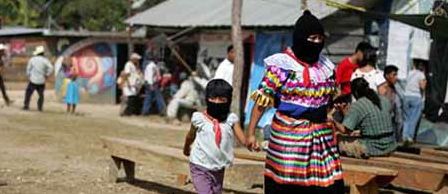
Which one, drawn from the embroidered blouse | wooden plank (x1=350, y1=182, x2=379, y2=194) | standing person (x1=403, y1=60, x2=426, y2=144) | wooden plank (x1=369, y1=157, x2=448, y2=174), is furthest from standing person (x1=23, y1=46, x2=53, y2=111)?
the embroidered blouse

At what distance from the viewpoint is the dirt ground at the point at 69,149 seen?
9.41m

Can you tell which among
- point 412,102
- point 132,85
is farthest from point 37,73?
point 412,102

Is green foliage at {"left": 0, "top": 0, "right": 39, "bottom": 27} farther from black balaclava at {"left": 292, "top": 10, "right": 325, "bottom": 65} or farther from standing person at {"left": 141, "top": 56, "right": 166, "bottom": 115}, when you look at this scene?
black balaclava at {"left": 292, "top": 10, "right": 325, "bottom": 65}

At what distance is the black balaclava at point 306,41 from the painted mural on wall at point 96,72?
2173 centimetres

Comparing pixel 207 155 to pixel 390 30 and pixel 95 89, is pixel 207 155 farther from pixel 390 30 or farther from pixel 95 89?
pixel 95 89

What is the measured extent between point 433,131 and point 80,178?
722 centimetres

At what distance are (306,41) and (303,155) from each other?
0.75 meters

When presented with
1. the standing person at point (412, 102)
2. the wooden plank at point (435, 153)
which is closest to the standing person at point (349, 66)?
the wooden plank at point (435, 153)

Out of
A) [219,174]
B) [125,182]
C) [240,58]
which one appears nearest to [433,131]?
[240,58]

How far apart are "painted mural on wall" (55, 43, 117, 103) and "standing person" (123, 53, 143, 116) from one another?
5.18 meters

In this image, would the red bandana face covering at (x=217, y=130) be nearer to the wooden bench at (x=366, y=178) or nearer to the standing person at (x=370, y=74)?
the wooden bench at (x=366, y=178)

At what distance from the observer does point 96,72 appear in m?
27.2

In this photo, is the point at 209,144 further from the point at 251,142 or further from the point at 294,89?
the point at 294,89

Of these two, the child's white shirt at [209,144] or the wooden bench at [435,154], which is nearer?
the child's white shirt at [209,144]
